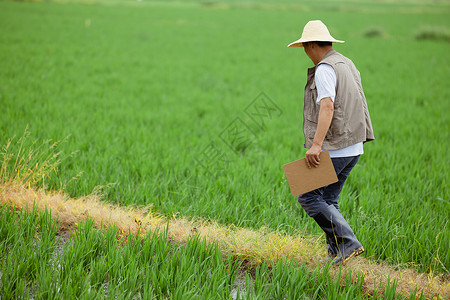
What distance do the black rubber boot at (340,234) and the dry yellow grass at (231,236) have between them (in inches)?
3.4

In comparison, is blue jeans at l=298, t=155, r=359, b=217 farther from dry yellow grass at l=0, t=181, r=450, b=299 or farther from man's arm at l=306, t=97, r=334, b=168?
dry yellow grass at l=0, t=181, r=450, b=299

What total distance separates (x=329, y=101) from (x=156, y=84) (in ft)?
20.9

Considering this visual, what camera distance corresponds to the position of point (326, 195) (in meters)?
2.32

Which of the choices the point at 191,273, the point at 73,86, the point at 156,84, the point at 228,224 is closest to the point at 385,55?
the point at 156,84

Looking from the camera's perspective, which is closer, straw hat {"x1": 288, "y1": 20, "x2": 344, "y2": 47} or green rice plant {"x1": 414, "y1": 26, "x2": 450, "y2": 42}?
straw hat {"x1": 288, "y1": 20, "x2": 344, "y2": 47}

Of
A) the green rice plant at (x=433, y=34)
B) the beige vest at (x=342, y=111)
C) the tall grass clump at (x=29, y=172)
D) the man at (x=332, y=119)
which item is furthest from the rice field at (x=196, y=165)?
the green rice plant at (x=433, y=34)

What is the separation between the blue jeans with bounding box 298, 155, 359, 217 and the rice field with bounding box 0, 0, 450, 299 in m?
0.40

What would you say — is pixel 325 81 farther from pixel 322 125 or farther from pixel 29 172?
pixel 29 172

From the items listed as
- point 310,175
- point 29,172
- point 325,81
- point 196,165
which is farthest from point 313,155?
point 29,172

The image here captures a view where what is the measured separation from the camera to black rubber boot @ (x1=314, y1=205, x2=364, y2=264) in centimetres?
212

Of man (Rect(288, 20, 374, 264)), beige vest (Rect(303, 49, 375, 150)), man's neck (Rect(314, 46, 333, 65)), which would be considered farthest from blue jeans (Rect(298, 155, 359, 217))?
man's neck (Rect(314, 46, 333, 65))

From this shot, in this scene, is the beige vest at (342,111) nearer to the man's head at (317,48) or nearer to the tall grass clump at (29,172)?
the man's head at (317,48)

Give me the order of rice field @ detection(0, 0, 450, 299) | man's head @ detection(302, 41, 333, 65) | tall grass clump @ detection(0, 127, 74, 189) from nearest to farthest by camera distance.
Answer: rice field @ detection(0, 0, 450, 299)
man's head @ detection(302, 41, 333, 65)
tall grass clump @ detection(0, 127, 74, 189)

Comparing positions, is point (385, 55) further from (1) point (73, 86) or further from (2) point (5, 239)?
(2) point (5, 239)
